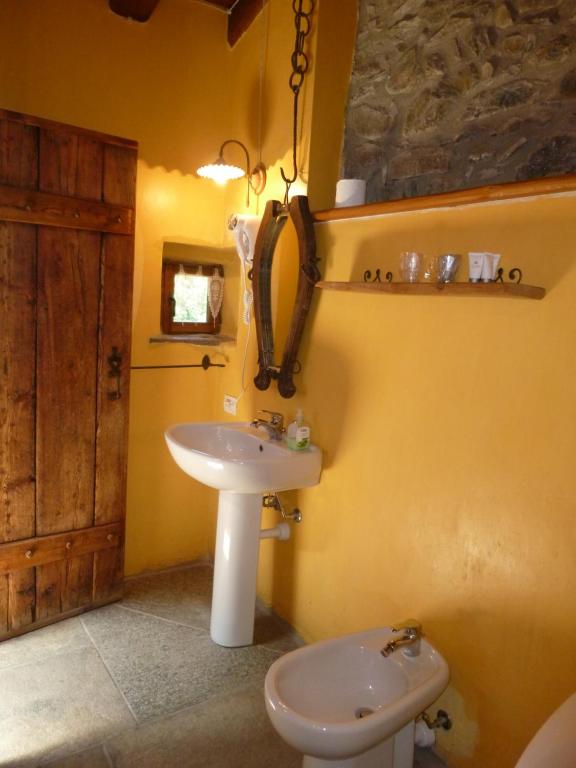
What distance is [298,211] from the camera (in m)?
1.98

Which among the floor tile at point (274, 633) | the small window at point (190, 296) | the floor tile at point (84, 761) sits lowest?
the floor tile at point (84, 761)

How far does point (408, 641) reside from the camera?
1522 mm

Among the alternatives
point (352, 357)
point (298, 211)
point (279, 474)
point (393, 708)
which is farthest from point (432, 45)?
point (393, 708)

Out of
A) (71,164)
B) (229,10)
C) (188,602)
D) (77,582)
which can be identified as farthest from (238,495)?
(229,10)

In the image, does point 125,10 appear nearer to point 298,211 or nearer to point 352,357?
point 298,211

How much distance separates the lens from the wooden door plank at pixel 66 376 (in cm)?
210

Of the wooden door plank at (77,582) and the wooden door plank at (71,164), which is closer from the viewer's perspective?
the wooden door plank at (71,164)

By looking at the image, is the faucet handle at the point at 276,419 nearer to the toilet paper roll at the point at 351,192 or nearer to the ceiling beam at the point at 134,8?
the toilet paper roll at the point at 351,192

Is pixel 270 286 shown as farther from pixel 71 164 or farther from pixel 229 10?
pixel 229 10

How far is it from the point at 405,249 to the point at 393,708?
1.26 meters

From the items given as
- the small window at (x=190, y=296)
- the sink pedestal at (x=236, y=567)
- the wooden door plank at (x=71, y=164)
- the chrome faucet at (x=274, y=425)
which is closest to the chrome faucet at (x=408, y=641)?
the sink pedestal at (x=236, y=567)

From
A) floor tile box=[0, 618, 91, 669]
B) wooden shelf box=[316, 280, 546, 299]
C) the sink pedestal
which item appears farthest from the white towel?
floor tile box=[0, 618, 91, 669]

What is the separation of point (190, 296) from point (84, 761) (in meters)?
1.88

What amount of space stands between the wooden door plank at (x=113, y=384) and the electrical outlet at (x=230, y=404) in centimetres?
50
